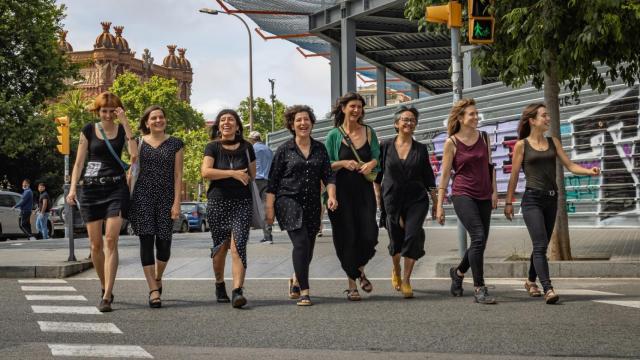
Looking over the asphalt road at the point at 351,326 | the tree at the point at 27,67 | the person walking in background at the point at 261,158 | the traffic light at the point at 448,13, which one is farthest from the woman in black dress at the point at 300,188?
the tree at the point at 27,67

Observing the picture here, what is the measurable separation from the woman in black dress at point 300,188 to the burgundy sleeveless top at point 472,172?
108cm

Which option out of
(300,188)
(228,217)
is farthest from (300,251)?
(228,217)

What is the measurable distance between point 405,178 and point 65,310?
3.15m

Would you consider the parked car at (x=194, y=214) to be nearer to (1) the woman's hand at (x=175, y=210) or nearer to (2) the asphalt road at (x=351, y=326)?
(2) the asphalt road at (x=351, y=326)

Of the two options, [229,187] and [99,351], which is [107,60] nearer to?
[229,187]

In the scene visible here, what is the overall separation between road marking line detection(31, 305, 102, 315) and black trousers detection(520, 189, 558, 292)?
3.68m

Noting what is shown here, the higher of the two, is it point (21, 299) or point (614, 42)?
point (614, 42)

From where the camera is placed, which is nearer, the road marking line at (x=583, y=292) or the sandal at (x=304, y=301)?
the sandal at (x=304, y=301)

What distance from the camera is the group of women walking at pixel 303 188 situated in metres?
8.84

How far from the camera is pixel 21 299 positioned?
961cm

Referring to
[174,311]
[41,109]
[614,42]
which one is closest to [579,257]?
[614,42]

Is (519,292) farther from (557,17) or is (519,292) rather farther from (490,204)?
(557,17)

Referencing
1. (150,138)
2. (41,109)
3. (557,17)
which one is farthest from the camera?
(41,109)

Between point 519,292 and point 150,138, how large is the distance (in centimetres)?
361
